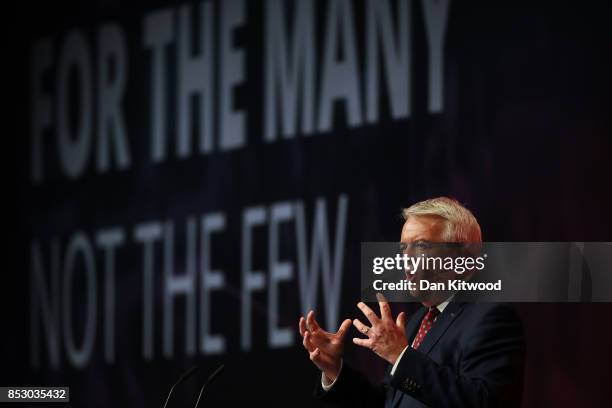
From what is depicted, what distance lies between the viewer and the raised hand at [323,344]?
2676mm

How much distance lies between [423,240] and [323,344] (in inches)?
14.9

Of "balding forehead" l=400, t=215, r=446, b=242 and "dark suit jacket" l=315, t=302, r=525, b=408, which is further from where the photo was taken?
"balding forehead" l=400, t=215, r=446, b=242

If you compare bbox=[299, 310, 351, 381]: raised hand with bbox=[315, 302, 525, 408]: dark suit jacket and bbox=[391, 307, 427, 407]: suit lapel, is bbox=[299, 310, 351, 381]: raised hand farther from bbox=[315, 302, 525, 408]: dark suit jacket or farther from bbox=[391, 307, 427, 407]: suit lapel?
bbox=[391, 307, 427, 407]: suit lapel

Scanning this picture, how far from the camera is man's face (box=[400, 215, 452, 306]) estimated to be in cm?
269

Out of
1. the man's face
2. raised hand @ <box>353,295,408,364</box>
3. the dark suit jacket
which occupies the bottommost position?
the dark suit jacket

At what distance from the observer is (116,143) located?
20.7 feet

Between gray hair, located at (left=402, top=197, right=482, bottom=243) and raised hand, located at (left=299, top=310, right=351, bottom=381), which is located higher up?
gray hair, located at (left=402, top=197, right=482, bottom=243)

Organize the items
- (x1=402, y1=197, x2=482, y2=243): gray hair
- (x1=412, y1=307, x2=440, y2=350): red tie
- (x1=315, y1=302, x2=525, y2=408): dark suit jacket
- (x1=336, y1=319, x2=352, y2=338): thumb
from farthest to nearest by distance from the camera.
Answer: (x1=412, y1=307, x2=440, y2=350): red tie → (x1=402, y1=197, x2=482, y2=243): gray hair → (x1=336, y1=319, x2=352, y2=338): thumb → (x1=315, y1=302, x2=525, y2=408): dark suit jacket

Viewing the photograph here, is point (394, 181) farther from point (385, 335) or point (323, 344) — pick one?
point (385, 335)

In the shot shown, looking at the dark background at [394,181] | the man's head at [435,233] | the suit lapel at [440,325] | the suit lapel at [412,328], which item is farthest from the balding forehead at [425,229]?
the dark background at [394,181]

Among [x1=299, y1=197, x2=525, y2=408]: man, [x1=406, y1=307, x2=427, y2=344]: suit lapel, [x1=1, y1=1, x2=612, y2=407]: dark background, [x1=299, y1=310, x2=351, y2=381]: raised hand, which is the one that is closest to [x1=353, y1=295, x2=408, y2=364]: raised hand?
[x1=299, y1=197, x2=525, y2=408]: man

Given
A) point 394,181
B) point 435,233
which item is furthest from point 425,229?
point 394,181


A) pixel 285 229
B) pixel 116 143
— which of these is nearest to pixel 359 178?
pixel 285 229

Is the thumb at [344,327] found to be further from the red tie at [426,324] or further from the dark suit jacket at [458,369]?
the red tie at [426,324]
